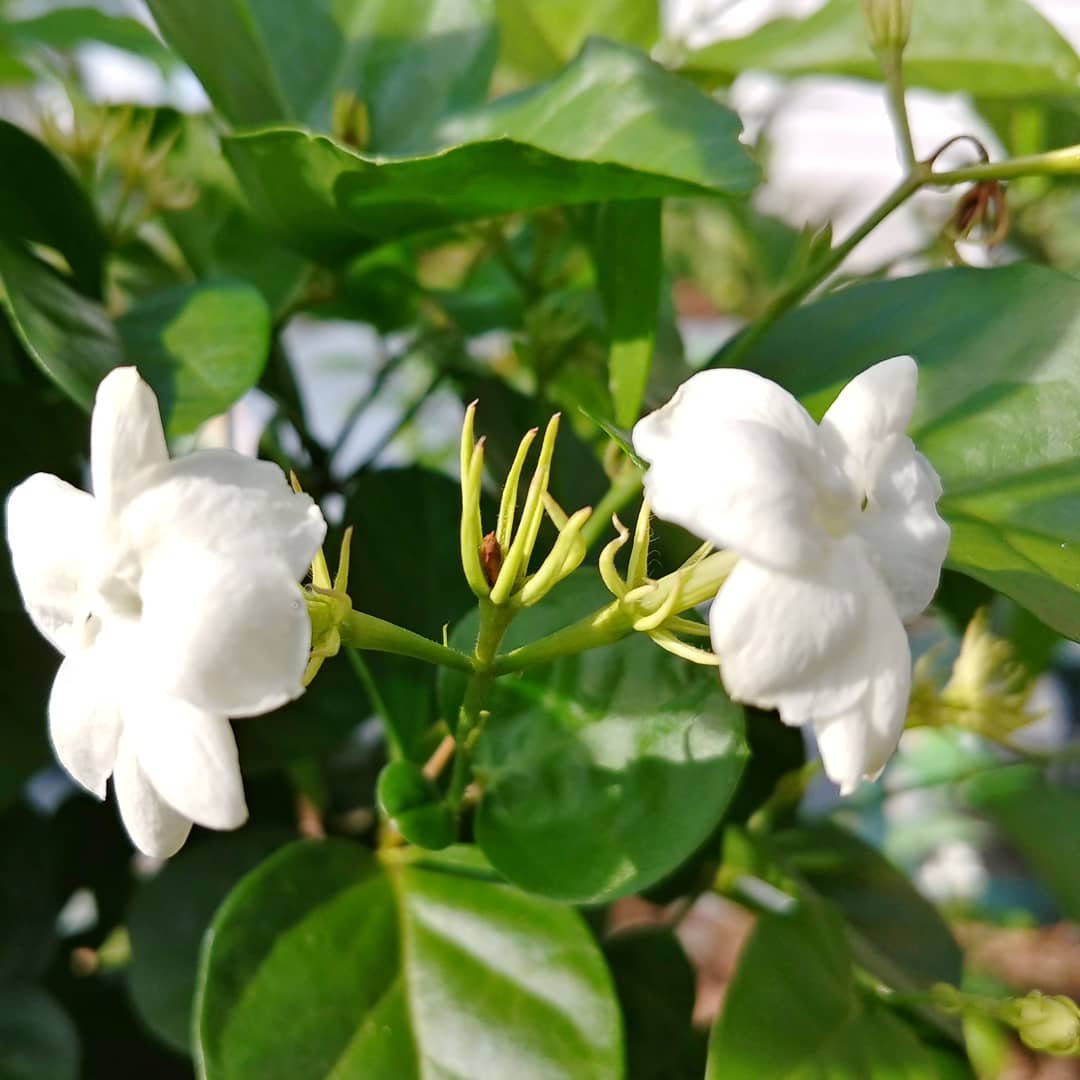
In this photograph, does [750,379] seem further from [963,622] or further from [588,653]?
[963,622]

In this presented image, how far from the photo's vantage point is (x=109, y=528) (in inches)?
7.5

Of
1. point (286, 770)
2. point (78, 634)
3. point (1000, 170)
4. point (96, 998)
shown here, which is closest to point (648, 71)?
point (1000, 170)

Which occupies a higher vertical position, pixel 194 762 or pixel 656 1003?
pixel 194 762

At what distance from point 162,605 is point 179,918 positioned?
0.24 m

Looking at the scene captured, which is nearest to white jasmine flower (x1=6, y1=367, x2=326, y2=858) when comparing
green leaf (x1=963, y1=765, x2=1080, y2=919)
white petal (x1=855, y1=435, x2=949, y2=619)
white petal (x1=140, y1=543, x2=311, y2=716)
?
white petal (x1=140, y1=543, x2=311, y2=716)

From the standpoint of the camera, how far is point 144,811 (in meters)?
0.20

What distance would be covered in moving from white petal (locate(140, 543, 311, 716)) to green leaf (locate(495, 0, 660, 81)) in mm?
345

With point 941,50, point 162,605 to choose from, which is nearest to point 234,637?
point 162,605

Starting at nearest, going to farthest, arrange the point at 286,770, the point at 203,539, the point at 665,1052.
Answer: the point at 203,539 < the point at 665,1052 < the point at 286,770

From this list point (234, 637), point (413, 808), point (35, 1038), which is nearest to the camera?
point (234, 637)

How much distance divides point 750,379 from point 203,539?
4.0 inches

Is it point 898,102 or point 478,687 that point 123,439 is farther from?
point 898,102

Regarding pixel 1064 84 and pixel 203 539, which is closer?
pixel 203 539

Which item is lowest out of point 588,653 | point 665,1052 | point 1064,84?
point 665,1052
